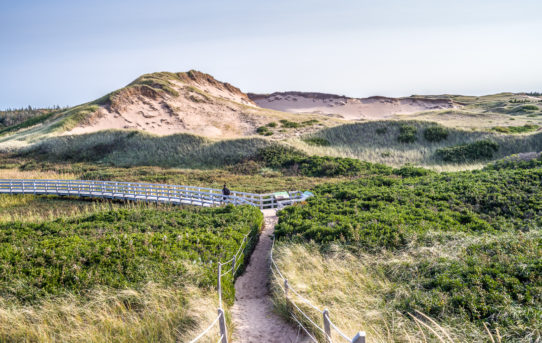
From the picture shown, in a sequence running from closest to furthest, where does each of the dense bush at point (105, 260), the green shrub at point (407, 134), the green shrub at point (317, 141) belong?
the dense bush at point (105, 260)
the green shrub at point (407, 134)
the green shrub at point (317, 141)

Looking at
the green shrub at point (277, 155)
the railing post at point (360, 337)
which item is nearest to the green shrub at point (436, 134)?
the green shrub at point (277, 155)

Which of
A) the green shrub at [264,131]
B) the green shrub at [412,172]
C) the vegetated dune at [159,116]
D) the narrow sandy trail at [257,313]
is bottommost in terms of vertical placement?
the narrow sandy trail at [257,313]

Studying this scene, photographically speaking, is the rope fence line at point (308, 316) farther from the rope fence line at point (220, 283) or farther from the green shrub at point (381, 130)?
the green shrub at point (381, 130)

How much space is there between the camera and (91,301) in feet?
22.6

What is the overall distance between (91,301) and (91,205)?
17.4 metres

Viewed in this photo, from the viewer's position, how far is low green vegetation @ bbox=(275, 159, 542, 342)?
598 centimetres

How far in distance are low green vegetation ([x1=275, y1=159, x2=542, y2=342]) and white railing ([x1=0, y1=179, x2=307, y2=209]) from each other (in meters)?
4.08

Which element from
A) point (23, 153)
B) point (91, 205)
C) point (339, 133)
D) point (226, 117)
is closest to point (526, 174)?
point (91, 205)

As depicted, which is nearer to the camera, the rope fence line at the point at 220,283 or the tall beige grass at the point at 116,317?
the rope fence line at the point at 220,283

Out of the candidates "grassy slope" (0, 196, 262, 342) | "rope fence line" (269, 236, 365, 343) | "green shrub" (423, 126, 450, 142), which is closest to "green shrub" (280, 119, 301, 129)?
"green shrub" (423, 126, 450, 142)

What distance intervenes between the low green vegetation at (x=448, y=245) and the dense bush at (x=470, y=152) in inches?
660

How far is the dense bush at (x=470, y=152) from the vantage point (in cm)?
3267

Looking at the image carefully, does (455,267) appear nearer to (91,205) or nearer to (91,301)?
(91,301)

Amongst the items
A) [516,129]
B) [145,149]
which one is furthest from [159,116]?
[516,129]
